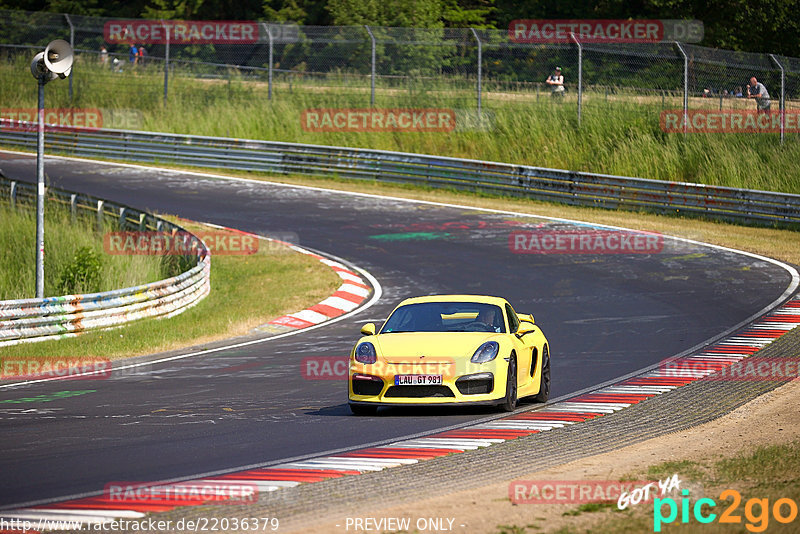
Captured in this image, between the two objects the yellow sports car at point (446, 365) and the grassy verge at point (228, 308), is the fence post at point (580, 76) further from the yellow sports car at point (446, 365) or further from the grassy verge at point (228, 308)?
the yellow sports car at point (446, 365)

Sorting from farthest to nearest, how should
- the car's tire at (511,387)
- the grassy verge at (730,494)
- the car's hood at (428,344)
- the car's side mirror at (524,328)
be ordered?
the car's side mirror at (524,328), the car's tire at (511,387), the car's hood at (428,344), the grassy verge at (730,494)

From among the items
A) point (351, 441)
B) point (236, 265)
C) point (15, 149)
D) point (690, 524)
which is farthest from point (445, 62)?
point (690, 524)

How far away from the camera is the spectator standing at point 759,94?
29688 millimetres

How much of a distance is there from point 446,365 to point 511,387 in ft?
2.63

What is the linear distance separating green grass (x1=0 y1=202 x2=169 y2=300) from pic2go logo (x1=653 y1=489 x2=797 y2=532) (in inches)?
624

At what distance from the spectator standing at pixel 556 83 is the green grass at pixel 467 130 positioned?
0.41 meters

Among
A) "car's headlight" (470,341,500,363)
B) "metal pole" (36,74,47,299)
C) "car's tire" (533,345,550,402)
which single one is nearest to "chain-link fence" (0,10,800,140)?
"metal pole" (36,74,47,299)

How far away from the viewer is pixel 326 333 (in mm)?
18125

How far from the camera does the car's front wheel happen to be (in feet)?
37.7

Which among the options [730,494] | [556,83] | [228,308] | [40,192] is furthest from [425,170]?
[730,494]

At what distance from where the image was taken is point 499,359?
1131cm

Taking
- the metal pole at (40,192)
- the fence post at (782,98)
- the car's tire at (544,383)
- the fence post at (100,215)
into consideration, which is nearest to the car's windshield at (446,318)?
the car's tire at (544,383)

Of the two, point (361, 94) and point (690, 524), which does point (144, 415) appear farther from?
point (361, 94)

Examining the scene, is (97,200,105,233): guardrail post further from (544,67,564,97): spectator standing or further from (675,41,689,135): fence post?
(675,41,689,135): fence post
